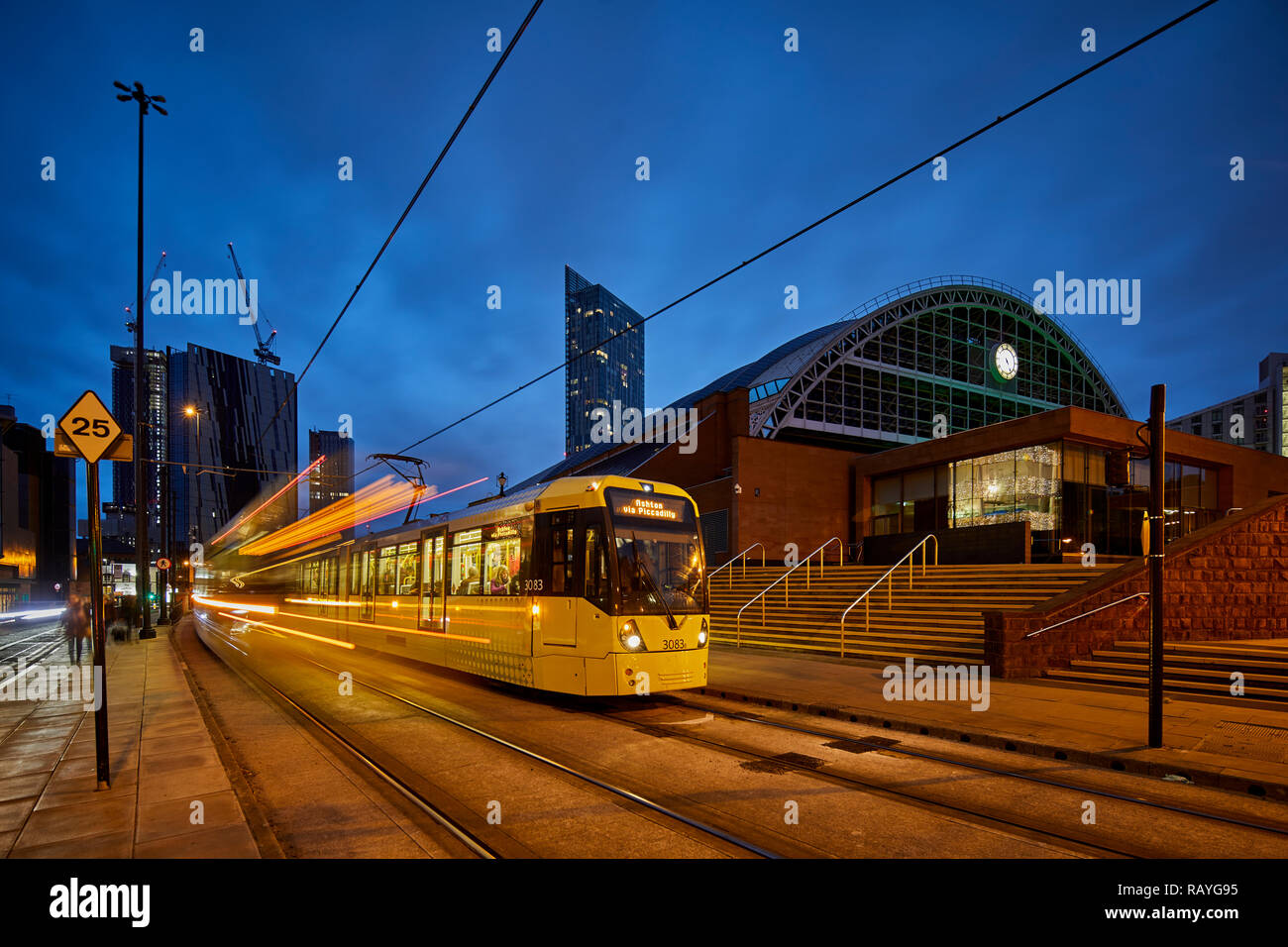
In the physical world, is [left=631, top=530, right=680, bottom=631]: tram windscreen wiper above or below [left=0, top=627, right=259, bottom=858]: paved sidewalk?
above

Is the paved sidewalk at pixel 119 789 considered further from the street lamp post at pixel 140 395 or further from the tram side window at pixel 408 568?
the street lamp post at pixel 140 395

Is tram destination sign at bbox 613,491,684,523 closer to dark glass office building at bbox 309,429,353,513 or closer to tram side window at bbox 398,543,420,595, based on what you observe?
tram side window at bbox 398,543,420,595

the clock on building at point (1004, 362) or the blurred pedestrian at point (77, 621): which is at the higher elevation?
the clock on building at point (1004, 362)

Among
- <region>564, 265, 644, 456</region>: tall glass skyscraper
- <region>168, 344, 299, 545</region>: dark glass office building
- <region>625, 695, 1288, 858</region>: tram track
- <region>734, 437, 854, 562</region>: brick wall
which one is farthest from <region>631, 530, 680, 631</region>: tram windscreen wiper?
<region>564, 265, 644, 456</region>: tall glass skyscraper

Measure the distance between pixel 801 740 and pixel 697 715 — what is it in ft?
6.81

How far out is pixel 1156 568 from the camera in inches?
313

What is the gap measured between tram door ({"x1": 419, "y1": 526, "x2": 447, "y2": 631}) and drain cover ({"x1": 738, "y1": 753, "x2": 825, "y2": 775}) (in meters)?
8.17

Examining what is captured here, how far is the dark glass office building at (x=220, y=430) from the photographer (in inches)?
3563

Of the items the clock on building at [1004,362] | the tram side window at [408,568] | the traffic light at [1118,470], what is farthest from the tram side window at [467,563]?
the clock on building at [1004,362]

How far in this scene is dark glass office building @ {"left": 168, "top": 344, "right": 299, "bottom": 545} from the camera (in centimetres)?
9050

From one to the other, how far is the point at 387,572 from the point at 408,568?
1.57 metres

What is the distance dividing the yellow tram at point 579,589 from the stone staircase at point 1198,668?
23.1 feet
